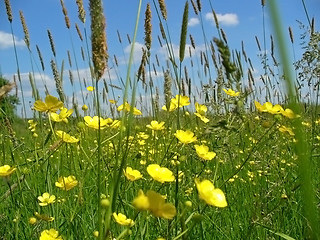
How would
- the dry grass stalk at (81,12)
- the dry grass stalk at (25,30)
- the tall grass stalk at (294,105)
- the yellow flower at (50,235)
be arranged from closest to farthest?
1. the tall grass stalk at (294,105)
2. the dry grass stalk at (81,12)
3. the yellow flower at (50,235)
4. the dry grass stalk at (25,30)

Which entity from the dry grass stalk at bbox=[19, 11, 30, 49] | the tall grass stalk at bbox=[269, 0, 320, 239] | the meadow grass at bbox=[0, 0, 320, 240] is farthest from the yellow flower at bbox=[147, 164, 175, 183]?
the dry grass stalk at bbox=[19, 11, 30, 49]

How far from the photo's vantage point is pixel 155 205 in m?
0.54

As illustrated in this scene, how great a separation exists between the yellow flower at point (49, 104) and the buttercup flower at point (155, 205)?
64cm

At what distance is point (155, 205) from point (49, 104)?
26.3 inches

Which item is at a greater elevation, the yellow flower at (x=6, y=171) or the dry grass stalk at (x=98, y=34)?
the dry grass stalk at (x=98, y=34)

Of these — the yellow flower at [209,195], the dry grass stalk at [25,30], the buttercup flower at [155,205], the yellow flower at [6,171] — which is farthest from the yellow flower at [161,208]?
the dry grass stalk at [25,30]

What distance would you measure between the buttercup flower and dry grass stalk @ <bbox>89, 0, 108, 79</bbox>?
0.19 m

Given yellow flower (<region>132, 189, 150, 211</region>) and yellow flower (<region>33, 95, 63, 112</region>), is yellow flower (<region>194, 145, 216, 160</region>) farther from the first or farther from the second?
yellow flower (<region>132, 189, 150, 211</region>)

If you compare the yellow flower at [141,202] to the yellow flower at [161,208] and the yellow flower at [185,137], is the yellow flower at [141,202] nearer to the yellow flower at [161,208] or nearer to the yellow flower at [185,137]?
the yellow flower at [161,208]

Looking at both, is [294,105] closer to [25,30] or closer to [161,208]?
[161,208]

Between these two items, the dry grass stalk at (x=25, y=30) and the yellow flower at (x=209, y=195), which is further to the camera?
the dry grass stalk at (x=25, y=30)

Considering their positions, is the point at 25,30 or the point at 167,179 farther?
the point at 25,30

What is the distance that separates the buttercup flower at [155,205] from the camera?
20.5 inches

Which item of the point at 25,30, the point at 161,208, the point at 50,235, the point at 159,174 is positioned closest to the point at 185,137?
the point at 159,174
